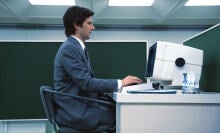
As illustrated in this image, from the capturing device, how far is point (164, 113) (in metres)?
1.45

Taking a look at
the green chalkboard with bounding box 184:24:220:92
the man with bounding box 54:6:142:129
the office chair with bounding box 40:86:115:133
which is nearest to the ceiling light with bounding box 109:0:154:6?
the green chalkboard with bounding box 184:24:220:92

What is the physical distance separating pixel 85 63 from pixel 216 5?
2.55 meters

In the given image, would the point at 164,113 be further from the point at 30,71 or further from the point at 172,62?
the point at 30,71

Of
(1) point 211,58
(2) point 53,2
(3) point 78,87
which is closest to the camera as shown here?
(3) point 78,87

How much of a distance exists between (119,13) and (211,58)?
75.1 inches

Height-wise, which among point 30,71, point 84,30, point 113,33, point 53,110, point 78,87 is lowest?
point 53,110

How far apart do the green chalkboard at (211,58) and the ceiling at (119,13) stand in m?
1.40

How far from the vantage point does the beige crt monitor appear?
5.99 ft

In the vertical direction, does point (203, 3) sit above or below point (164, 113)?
above

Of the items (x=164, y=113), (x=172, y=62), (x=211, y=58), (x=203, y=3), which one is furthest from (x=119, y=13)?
(x=164, y=113)

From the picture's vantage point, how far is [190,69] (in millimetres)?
1876

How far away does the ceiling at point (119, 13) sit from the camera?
3.53 metres

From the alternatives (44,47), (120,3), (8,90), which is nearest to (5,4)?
(44,47)

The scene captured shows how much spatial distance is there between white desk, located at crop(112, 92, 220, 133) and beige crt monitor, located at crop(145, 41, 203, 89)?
40 centimetres
